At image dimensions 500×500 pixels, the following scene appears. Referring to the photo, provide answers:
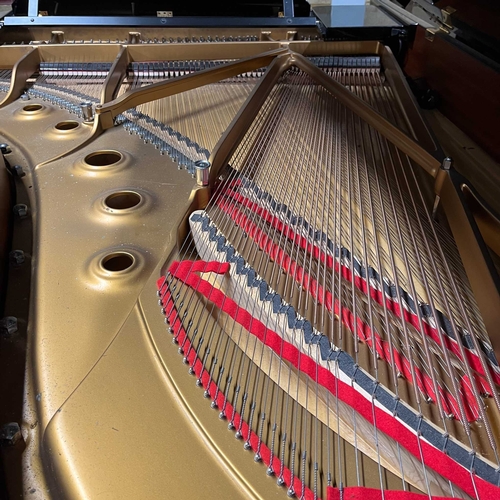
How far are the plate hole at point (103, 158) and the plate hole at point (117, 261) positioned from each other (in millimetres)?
596

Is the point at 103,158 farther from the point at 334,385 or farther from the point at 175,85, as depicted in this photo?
the point at 334,385

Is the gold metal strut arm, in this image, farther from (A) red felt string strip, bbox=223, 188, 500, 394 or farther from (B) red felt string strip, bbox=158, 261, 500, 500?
(B) red felt string strip, bbox=158, 261, 500, 500

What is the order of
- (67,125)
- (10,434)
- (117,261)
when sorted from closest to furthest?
(10,434), (117,261), (67,125)

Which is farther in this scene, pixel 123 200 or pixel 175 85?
pixel 175 85

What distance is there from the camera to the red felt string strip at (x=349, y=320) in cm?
107

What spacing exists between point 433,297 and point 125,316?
837mm

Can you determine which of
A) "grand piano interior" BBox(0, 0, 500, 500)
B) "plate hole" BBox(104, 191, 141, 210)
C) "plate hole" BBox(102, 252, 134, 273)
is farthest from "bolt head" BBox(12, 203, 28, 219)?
"plate hole" BBox(102, 252, 134, 273)

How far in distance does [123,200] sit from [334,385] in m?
1.01

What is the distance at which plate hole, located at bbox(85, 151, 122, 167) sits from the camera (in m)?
1.92

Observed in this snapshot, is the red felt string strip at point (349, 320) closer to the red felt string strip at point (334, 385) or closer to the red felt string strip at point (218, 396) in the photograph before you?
the red felt string strip at point (334, 385)

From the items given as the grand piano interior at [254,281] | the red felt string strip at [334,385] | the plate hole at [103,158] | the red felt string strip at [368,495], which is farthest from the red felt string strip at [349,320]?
the plate hole at [103,158]

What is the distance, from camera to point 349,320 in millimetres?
1254

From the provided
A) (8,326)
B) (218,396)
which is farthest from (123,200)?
(218,396)

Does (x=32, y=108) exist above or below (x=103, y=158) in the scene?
above
